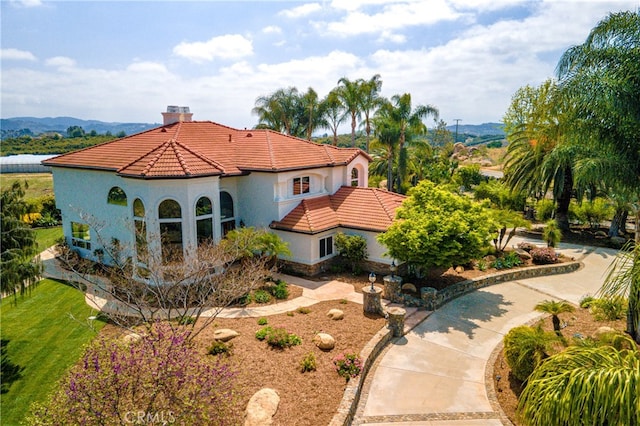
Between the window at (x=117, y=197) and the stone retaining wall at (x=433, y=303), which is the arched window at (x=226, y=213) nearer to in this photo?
the window at (x=117, y=197)

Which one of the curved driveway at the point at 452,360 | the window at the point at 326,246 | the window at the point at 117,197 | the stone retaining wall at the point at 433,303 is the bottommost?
the curved driveway at the point at 452,360

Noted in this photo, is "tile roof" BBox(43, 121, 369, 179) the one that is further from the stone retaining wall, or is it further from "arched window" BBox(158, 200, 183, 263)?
the stone retaining wall

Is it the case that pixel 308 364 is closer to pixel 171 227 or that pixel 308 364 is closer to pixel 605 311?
pixel 171 227

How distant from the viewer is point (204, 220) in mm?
21609

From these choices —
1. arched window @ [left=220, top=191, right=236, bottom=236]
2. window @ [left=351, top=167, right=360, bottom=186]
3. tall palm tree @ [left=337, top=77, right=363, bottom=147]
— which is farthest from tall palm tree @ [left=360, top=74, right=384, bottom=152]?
arched window @ [left=220, top=191, right=236, bottom=236]

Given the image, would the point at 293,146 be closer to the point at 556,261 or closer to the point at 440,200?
the point at 440,200

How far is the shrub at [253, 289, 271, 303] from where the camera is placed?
19292mm

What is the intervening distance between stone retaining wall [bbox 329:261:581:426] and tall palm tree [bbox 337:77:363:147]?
96.8 ft

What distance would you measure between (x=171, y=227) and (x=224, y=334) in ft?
25.5

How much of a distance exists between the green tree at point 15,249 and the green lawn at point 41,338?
7.56ft

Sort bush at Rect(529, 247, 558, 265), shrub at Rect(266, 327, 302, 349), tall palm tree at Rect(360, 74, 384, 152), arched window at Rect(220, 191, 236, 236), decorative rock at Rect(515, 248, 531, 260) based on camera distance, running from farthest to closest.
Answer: tall palm tree at Rect(360, 74, 384, 152) → decorative rock at Rect(515, 248, 531, 260) → bush at Rect(529, 247, 558, 265) → arched window at Rect(220, 191, 236, 236) → shrub at Rect(266, 327, 302, 349)

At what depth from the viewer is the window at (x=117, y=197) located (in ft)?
73.1

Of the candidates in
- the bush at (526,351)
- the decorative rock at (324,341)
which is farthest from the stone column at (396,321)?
the bush at (526,351)

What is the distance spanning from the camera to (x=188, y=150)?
22156mm
